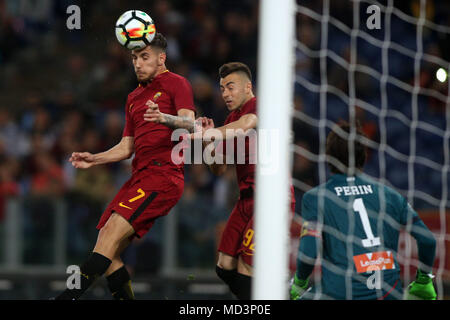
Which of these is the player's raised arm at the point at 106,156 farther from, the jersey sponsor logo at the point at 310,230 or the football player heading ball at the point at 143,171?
the jersey sponsor logo at the point at 310,230

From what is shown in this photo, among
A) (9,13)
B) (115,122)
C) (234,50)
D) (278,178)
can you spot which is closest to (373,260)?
(278,178)

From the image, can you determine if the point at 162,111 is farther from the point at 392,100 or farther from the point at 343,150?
the point at 392,100

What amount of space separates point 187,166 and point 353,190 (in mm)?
4592

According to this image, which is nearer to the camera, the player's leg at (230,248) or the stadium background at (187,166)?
the player's leg at (230,248)

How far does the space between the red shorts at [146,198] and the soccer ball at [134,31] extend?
0.79m

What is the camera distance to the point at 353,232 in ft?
13.7

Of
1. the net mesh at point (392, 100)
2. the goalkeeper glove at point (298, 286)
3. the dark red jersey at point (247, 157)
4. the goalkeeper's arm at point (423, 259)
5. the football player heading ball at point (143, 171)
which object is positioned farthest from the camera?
the net mesh at point (392, 100)

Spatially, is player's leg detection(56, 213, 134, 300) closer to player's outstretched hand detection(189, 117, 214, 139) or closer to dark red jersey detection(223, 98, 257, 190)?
player's outstretched hand detection(189, 117, 214, 139)

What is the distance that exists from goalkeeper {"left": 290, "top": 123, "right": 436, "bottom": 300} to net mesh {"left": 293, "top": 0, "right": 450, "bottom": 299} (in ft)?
10.1

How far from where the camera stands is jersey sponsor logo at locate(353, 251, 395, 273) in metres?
4.18

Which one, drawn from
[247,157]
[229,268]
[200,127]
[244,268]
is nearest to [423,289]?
[244,268]

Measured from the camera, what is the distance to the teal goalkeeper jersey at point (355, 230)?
4160mm

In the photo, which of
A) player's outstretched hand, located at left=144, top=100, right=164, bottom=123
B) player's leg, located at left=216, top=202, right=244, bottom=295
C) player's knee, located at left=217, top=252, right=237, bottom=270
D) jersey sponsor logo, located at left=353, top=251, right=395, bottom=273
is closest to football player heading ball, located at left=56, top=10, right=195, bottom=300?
player's outstretched hand, located at left=144, top=100, right=164, bottom=123

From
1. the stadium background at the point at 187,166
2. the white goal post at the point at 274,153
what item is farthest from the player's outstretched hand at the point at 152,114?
the stadium background at the point at 187,166
